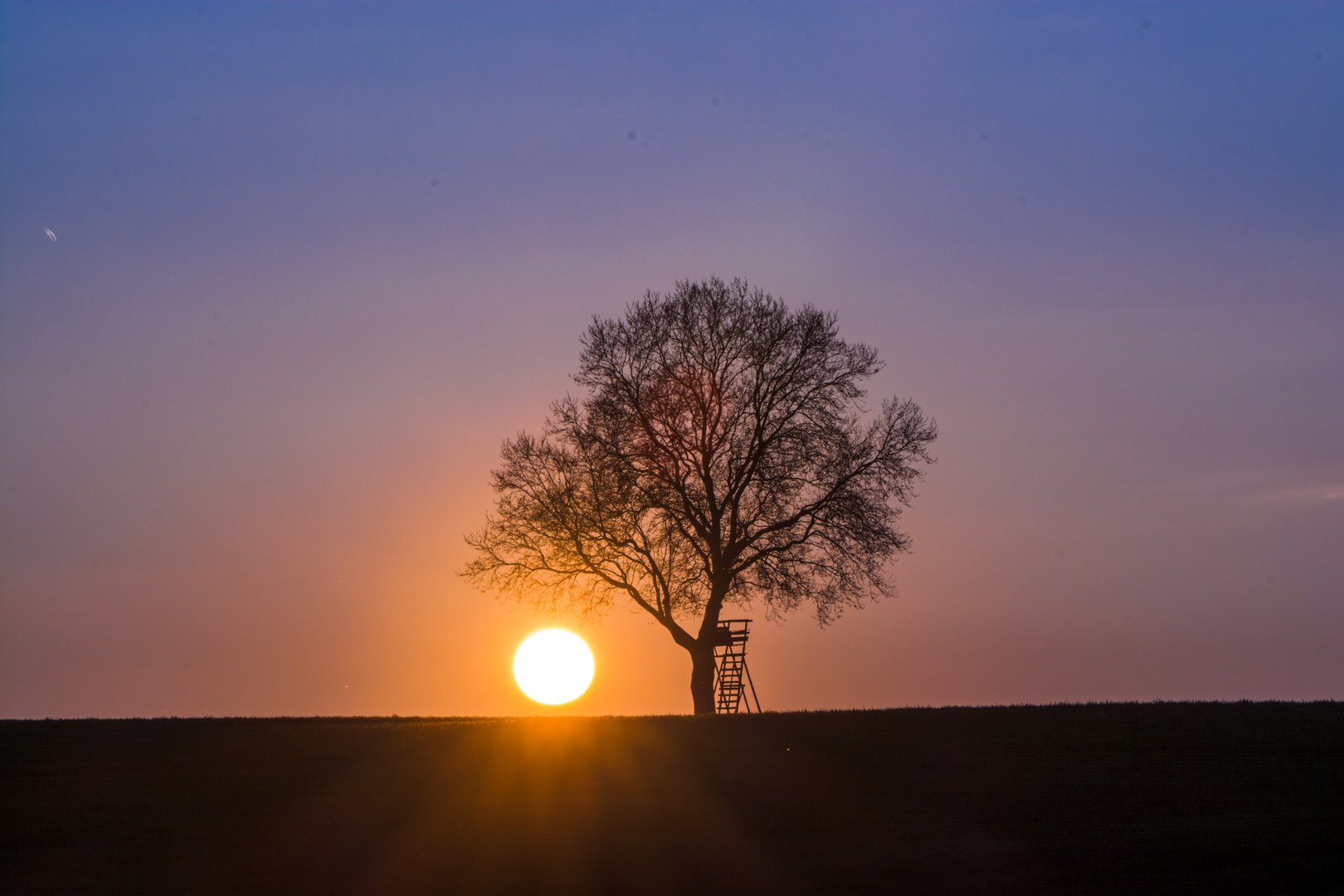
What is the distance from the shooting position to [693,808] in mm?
17016

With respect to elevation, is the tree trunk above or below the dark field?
above

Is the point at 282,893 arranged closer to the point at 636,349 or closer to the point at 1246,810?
the point at 1246,810

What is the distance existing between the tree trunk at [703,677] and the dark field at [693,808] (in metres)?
9.53

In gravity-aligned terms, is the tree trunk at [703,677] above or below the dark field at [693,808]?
above

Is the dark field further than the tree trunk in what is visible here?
No

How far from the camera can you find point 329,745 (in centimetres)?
2170

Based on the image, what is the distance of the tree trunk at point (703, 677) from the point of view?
3331 centimetres

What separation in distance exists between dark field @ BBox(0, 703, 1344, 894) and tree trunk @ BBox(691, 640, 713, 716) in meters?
9.53

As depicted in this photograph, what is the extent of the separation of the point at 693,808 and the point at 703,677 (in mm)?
16453

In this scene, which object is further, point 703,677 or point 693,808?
point 703,677

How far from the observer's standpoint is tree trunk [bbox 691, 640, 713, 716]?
1312 inches

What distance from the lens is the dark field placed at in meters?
14.2

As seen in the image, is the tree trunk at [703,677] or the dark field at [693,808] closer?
the dark field at [693,808]

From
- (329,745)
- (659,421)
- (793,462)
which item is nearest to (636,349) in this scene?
(659,421)
